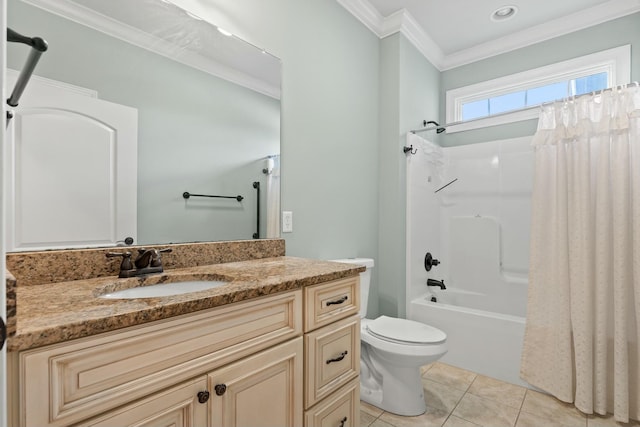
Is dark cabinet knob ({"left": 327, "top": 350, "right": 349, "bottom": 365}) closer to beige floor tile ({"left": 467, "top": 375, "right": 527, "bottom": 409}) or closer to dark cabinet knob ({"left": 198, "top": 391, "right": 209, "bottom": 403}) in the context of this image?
dark cabinet knob ({"left": 198, "top": 391, "right": 209, "bottom": 403})

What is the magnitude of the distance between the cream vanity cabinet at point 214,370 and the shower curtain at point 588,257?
139 centimetres

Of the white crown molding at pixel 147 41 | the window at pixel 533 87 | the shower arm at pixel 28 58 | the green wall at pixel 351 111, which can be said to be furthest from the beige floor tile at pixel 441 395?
the shower arm at pixel 28 58

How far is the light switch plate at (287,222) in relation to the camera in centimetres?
183

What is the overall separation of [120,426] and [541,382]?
7.54 feet

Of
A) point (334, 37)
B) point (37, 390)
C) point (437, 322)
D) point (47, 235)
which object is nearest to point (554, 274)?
point (437, 322)

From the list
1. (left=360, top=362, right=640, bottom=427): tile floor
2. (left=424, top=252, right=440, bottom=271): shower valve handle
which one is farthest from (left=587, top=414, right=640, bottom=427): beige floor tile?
(left=424, top=252, right=440, bottom=271): shower valve handle

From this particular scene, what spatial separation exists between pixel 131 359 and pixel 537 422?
6.78 ft

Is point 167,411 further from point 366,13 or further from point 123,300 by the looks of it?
point 366,13

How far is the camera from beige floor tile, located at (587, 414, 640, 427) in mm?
1750

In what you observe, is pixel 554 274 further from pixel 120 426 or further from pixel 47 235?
pixel 47 235

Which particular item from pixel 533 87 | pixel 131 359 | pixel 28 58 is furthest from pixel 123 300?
pixel 533 87

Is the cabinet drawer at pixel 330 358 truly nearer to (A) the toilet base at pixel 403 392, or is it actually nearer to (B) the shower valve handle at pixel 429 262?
(A) the toilet base at pixel 403 392

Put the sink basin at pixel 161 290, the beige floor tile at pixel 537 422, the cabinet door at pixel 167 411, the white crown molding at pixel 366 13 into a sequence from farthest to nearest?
the white crown molding at pixel 366 13
the beige floor tile at pixel 537 422
the sink basin at pixel 161 290
the cabinet door at pixel 167 411

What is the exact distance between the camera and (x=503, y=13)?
8.17 feet
